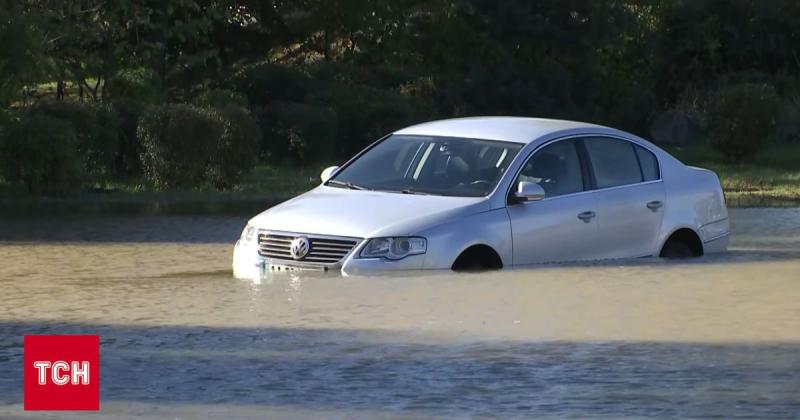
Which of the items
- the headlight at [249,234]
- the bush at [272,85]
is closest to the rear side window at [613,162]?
the headlight at [249,234]

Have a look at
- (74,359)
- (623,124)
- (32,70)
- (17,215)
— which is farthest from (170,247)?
(623,124)

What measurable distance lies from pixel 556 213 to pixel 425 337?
2.82 metres

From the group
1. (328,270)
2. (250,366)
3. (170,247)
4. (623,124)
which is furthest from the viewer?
(623,124)

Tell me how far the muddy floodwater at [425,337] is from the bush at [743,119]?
47.7 feet

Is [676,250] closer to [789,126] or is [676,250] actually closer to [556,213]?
[556,213]

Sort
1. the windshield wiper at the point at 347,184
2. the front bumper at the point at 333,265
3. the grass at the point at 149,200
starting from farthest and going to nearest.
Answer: the grass at the point at 149,200 → the windshield wiper at the point at 347,184 → the front bumper at the point at 333,265

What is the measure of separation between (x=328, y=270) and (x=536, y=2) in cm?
2351

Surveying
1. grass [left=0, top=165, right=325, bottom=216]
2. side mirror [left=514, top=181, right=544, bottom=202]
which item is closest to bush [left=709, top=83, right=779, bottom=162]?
grass [left=0, top=165, right=325, bottom=216]

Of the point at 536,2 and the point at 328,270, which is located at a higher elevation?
the point at 536,2

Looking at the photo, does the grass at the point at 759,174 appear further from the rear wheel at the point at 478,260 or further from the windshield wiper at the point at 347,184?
the rear wheel at the point at 478,260

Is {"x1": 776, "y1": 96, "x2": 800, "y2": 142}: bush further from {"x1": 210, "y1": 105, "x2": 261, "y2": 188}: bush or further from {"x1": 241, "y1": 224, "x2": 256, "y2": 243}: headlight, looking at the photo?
{"x1": 241, "y1": 224, "x2": 256, "y2": 243}: headlight

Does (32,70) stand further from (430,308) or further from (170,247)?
(430,308)

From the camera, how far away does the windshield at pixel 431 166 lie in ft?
41.9

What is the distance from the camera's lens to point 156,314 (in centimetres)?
1110
